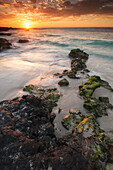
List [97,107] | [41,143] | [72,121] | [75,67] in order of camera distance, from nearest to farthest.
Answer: [41,143]
[72,121]
[97,107]
[75,67]

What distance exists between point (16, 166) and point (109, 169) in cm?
187

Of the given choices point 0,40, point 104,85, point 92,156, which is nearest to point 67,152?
point 92,156

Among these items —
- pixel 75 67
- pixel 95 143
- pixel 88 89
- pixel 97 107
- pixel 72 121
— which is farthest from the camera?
pixel 75 67

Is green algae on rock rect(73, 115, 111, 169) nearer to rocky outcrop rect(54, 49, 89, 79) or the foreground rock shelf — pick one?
the foreground rock shelf

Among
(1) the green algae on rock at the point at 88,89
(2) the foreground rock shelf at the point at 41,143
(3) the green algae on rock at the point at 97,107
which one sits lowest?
(3) the green algae on rock at the point at 97,107

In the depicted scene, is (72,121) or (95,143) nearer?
(95,143)

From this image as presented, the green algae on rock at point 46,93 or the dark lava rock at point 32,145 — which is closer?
the dark lava rock at point 32,145

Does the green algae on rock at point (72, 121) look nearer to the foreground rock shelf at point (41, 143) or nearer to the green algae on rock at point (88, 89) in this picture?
the foreground rock shelf at point (41, 143)

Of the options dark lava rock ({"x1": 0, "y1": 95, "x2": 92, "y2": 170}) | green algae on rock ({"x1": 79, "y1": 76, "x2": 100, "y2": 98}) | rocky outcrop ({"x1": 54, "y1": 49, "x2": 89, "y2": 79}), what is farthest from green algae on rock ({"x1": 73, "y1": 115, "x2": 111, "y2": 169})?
rocky outcrop ({"x1": 54, "y1": 49, "x2": 89, "y2": 79})

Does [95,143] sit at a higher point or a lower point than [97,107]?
higher

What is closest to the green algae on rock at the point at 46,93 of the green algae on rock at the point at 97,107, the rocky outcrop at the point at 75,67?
the green algae on rock at the point at 97,107

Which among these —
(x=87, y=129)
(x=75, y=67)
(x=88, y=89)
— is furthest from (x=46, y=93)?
(x=75, y=67)

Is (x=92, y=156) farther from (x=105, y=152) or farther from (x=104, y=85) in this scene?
(x=104, y=85)

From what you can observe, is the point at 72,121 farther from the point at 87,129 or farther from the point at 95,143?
the point at 95,143
